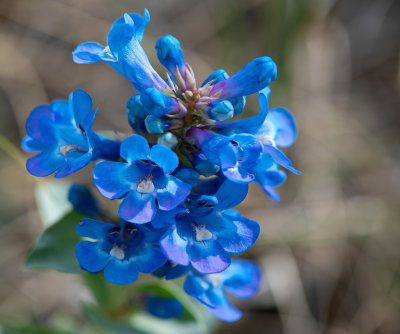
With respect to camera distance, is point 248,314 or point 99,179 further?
point 248,314

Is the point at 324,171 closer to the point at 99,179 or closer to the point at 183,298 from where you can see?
the point at 183,298

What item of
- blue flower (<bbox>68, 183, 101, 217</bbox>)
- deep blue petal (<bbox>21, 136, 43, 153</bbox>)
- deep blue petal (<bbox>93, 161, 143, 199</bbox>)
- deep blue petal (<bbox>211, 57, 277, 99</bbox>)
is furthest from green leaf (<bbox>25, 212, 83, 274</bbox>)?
deep blue petal (<bbox>211, 57, 277, 99</bbox>)

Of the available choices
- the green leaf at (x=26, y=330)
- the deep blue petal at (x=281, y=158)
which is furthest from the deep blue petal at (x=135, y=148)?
the green leaf at (x=26, y=330)

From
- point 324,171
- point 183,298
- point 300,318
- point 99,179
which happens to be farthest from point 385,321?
point 99,179

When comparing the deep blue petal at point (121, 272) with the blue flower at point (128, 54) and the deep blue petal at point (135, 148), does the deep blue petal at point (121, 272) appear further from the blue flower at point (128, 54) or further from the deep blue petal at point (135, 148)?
the blue flower at point (128, 54)

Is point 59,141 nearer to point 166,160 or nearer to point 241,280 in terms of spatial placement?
point 166,160

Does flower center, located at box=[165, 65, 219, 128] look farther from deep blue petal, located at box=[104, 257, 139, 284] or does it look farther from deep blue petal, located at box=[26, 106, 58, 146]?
deep blue petal, located at box=[104, 257, 139, 284]
